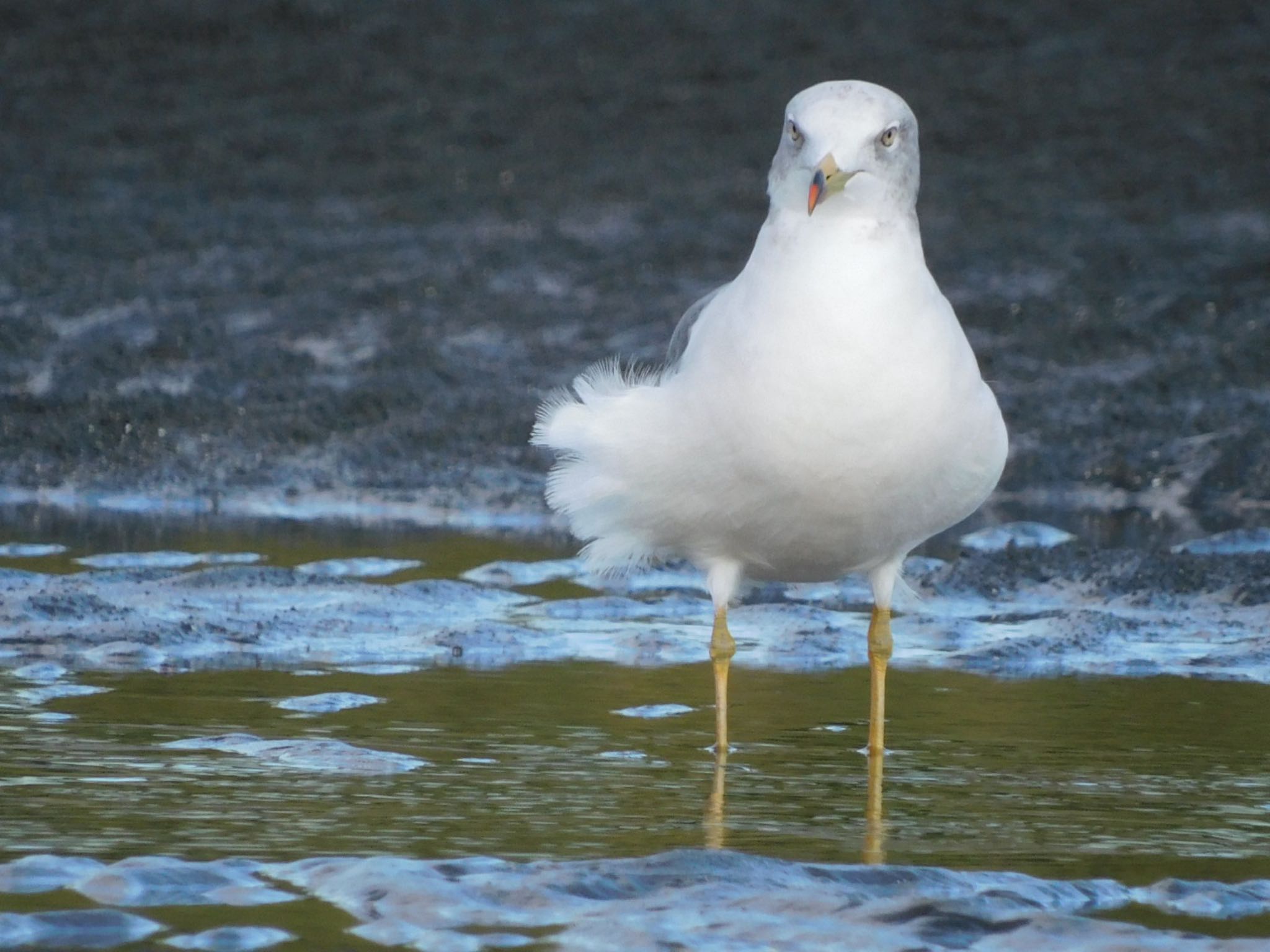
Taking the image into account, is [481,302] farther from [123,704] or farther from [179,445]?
[123,704]

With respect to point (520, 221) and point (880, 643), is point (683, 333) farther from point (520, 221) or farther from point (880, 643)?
point (520, 221)

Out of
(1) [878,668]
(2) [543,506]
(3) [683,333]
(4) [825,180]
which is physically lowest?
(1) [878,668]

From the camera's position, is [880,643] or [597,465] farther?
[880,643]

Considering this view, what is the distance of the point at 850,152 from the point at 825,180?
0.15 metres

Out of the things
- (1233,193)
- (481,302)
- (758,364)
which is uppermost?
(1233,193)

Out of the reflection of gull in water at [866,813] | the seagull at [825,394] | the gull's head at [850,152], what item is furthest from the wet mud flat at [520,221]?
the reflection of gull in water at [866,813]

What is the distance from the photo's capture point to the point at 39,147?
528 inches

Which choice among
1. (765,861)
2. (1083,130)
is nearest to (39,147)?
(1083,130)

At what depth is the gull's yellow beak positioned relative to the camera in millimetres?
4418

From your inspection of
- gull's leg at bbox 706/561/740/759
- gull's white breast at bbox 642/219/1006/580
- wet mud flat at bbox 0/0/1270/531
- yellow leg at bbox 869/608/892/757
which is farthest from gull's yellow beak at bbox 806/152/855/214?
wet mud flat at bbox 0/0/1270/531

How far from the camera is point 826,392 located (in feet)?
14.9

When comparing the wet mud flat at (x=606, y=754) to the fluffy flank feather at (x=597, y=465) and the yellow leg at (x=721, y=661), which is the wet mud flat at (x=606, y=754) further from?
the fluffy flank feather at (x=597, y=465)

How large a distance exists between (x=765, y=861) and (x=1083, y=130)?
998cm

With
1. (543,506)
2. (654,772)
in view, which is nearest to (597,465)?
(654,772)
